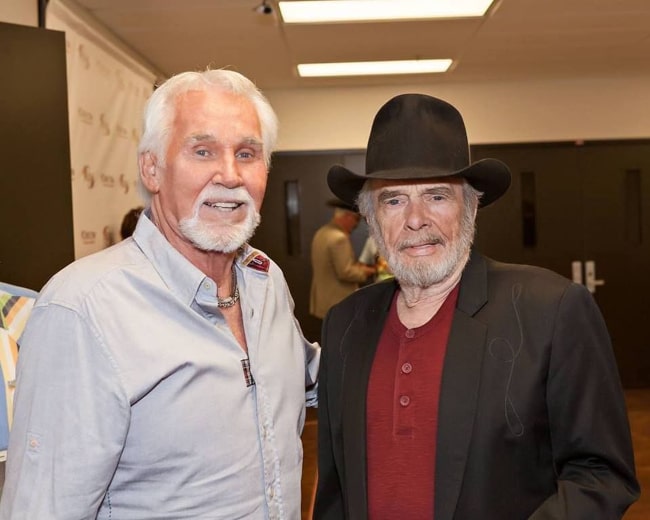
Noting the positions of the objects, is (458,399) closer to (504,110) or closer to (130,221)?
(130,221)

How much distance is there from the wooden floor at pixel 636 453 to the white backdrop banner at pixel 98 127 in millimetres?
1887

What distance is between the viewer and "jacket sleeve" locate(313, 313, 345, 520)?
1.80m

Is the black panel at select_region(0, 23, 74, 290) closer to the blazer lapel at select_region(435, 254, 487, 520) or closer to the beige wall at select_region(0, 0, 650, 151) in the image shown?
the blazer lapel at select_region(435, 254, 487, 520)

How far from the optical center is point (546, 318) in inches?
59.1

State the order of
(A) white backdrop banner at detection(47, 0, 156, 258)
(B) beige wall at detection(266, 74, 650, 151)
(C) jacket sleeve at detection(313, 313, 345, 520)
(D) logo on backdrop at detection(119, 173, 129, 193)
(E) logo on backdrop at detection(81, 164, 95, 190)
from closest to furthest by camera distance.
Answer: (C) jacket sleeve at detection(313, 313, 345, 520) < (A) white backdrop banner at detection(47, 0, 156, 258) < (E) logo on backdrop at detection(81, 164, 95, 190) < (D) logo on backdrop at detection(119, 173, 129, 193) < (B) beige wall at detection(266, 74, 650, 151)

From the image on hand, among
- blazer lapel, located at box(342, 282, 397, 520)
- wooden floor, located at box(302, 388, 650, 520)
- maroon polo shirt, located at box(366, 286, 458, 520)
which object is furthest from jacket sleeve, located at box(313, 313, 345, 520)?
wooden floor, located at box(302, 388, 650, 520)

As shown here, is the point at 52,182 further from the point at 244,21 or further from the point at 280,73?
the point at 280,73

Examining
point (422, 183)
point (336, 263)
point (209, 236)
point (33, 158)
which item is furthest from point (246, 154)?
point (336, 263)

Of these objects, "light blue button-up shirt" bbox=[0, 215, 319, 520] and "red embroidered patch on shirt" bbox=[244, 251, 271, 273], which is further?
"red embroidered patch on shirt" bbox=[244, 251, 271, 273]

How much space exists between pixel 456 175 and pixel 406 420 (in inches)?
22.7

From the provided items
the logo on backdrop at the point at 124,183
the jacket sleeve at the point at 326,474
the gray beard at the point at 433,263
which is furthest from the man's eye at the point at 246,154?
the logo on backdrop at the point at 124,183

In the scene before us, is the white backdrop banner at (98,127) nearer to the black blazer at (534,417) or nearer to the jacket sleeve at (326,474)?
the jacket sleeve at (326,474)

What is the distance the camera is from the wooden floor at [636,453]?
390 cm

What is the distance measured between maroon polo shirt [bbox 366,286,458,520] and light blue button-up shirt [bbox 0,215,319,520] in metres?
0.21
